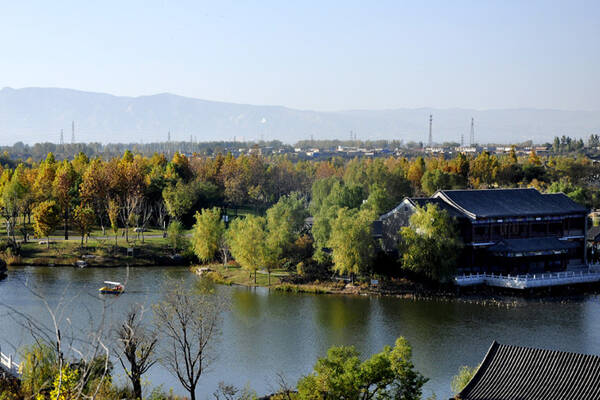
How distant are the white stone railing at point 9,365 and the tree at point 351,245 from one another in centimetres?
2133

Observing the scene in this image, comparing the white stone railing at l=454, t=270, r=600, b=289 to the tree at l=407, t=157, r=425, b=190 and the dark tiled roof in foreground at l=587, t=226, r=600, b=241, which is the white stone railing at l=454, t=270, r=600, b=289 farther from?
the tree at l=407, t=157, r=425, b=190

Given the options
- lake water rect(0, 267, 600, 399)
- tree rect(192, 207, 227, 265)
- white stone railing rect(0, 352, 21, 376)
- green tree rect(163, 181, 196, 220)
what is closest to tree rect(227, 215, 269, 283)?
lake water rect(0, 267, 600, 399)

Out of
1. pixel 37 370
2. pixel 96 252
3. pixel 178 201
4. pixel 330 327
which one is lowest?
pixel 330 327

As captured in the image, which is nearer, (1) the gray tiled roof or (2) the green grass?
(1) the gray tiled roof

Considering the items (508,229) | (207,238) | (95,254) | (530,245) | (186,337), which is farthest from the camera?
(95,254)

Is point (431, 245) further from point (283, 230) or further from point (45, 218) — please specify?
point (45, 218)

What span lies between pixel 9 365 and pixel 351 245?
22.4 metres

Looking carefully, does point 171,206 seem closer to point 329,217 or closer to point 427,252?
point 329,217

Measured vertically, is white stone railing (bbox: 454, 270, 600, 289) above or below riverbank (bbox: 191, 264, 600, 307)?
above

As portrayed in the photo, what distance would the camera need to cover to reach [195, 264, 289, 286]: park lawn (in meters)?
45.7

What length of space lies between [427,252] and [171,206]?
26.0 meters

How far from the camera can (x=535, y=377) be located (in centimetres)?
1991

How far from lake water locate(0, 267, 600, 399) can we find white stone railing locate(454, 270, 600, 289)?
7.84ft

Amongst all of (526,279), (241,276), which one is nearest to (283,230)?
(241,276)
